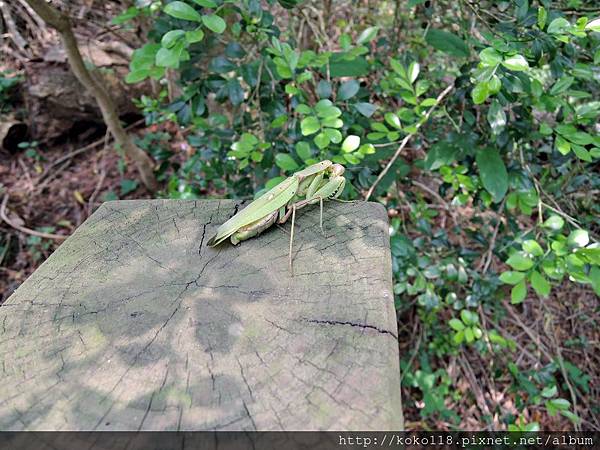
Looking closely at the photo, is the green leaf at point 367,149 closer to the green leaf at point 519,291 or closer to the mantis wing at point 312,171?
the mantis wing at point 312,171

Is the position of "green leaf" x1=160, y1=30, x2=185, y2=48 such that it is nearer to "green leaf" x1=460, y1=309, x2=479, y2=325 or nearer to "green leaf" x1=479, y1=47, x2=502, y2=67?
"green leaf" x1=479, y1=47, x2=502, y2=67

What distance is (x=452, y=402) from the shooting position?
2.81 meters

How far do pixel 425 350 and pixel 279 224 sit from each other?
1.93 metres

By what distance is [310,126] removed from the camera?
1.67 metres

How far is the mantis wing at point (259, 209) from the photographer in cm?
Result: 130

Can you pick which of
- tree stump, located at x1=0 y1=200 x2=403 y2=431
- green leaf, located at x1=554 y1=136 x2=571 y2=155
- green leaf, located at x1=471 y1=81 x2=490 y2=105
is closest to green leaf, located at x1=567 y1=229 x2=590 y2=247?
green leaf, located at x1=554 y1=136 x2=571 y2=155

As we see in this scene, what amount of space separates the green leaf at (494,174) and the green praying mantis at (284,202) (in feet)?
2.41

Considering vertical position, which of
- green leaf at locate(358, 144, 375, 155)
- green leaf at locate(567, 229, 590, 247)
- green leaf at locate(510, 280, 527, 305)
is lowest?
green leaf at locate(510, 280, 527, 305)

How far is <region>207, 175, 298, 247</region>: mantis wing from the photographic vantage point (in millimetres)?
1302

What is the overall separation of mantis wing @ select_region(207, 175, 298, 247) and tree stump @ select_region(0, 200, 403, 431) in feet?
0.16

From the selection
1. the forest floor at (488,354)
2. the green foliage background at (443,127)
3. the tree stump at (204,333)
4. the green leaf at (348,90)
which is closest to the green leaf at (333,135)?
the green foliage background at (443,127)

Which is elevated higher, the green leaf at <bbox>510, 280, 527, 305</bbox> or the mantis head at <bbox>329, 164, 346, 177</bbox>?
the mantis head at <bbox>329, 164, 346, 177</bbox>

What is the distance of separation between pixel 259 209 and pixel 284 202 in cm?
9

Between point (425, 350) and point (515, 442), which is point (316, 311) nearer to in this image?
point (515, 442)
